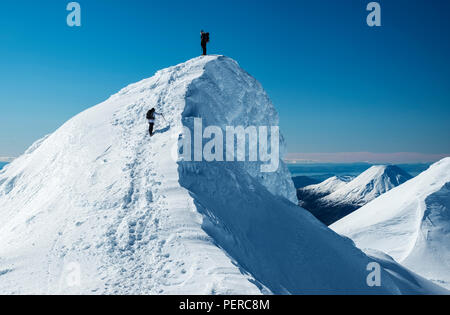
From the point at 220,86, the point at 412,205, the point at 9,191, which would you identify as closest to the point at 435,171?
the point at 412,205

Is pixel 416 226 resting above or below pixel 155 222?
below

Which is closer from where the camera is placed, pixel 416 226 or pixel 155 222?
pixel 155 222

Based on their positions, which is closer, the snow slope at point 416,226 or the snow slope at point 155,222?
the snow slope at point 155,222

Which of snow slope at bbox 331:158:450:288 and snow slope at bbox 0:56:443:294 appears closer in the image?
snow slope at bbox 0:56:443:294

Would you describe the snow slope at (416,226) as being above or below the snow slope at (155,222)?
below

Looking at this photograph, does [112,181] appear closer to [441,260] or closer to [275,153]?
[275,153]
